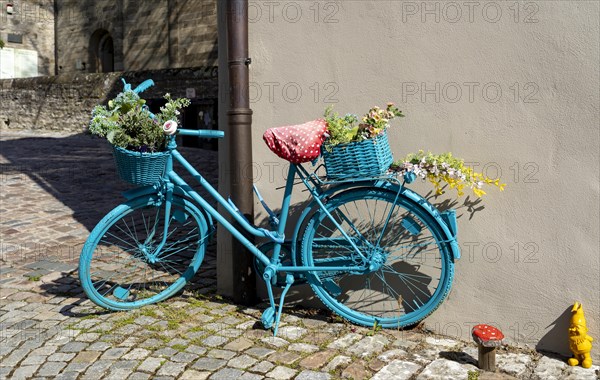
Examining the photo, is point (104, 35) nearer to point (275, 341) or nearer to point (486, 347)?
point (275, 341)

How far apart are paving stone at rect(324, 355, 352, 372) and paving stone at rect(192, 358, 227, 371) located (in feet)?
1.82

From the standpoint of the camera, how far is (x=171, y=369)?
3.27 m

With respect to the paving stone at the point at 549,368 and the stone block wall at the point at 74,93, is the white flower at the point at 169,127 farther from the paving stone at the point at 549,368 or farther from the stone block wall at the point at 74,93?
the stone block wall at the point at 74,93

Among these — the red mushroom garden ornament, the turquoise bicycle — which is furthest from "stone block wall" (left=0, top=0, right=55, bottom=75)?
the red mushroom garden ornament

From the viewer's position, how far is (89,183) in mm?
10164

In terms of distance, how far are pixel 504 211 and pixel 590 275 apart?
1.82ft

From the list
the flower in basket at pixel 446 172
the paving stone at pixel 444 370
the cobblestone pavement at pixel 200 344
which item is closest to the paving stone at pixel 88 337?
the cobblestone pavement at pixel 200 344

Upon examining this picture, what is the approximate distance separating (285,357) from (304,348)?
162 millimetres

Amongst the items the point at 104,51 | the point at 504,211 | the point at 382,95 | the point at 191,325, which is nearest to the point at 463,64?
the point at 382,95

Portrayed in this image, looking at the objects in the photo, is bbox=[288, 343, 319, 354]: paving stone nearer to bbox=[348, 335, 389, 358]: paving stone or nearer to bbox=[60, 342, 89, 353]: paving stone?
bbox=[348, 335, 389, 358]: paving stone

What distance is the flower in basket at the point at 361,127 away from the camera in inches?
136

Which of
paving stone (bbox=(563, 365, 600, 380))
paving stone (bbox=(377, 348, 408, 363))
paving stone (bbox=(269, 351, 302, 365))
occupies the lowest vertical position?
paving stone (bbox=(563, 365, 600, 380))

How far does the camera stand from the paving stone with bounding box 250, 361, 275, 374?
3244 mm

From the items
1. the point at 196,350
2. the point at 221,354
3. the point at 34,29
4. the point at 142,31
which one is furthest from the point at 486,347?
the point at 34,29
